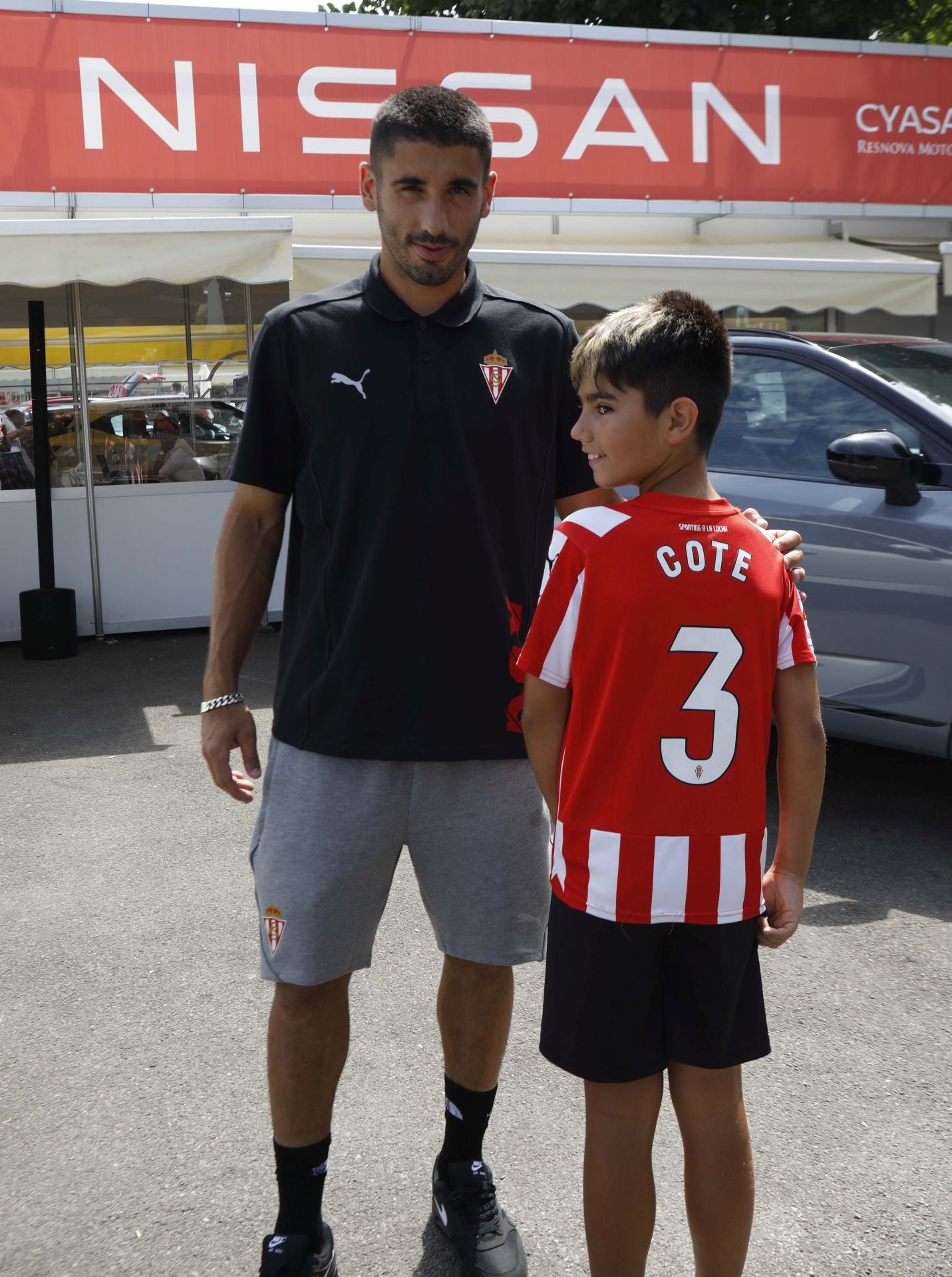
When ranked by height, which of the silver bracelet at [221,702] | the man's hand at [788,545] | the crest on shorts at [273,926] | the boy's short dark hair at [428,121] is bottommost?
the crest on shorts at [273,926]

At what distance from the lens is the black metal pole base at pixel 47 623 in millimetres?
7926

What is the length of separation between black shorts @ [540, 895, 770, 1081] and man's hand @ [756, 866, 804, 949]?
66mm

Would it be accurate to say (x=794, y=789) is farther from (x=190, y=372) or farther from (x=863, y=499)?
(x=190, y=372)

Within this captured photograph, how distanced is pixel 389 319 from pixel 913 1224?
192cm

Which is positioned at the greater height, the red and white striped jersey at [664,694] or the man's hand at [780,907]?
the red and white striped jersey at [664,694]

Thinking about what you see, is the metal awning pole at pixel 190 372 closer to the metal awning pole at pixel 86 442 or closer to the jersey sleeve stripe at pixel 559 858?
the metal awning pole at pixel 86 442

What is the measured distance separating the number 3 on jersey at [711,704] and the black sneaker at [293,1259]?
1109 millimetres

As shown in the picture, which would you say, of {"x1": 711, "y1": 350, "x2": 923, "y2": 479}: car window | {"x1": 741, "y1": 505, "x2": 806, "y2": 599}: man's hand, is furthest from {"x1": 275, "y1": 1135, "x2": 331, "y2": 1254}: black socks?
{"x1": 711, "y1": 350, "x2": 923, "y2": 479}: car window

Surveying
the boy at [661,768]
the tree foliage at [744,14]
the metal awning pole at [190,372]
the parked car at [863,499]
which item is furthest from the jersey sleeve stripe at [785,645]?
the tree foliage at [744,14]

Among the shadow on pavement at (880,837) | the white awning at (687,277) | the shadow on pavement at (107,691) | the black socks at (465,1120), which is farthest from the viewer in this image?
the white awning at (687,277)

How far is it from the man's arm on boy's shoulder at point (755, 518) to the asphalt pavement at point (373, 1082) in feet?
4.19

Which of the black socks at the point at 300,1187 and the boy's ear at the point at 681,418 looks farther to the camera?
the black socks at the point at 300,1187

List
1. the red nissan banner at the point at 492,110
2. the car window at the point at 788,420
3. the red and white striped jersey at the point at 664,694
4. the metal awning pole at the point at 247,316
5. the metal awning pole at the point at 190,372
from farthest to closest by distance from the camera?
the metal awning pole at the point at 247,316
the metal awning pole at the point at 190,372
the red nissan banner at the point at 492,110
the car window at the point at 788,420
the red and white striped jersey at the point at 664,694

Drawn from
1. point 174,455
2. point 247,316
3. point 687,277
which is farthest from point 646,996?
point 247,316
